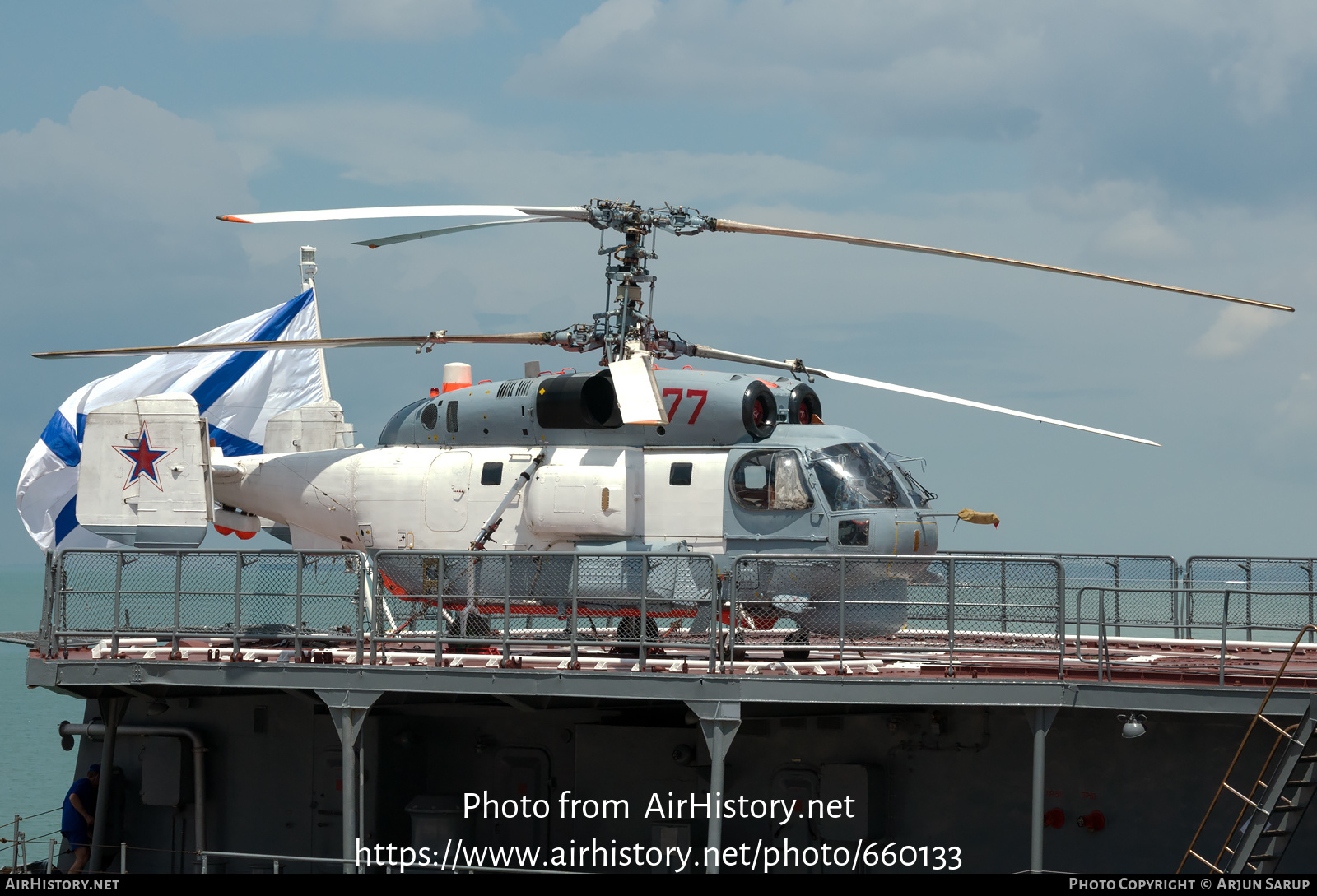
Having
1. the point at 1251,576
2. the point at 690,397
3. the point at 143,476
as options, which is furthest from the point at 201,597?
the point at 1251,576

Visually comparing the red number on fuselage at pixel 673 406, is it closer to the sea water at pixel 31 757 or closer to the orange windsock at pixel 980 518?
the orange windsock at pixel 980 518

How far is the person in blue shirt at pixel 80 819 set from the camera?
14883mm

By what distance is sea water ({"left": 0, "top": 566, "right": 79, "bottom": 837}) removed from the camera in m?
38.6

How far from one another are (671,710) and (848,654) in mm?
2028

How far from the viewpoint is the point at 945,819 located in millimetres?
13094

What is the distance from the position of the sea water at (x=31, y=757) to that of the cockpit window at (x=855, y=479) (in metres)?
9.76

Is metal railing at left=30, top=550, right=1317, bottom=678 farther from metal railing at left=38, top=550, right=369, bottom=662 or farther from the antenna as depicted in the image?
the antenna

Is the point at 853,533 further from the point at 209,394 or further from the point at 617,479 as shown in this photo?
the point at 209,394

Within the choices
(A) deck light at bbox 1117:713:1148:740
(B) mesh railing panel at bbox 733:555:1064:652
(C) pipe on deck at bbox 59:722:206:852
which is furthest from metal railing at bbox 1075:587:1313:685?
(C) pipe on deck at bbox 59:722:206:852

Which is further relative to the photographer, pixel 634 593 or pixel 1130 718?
pixel 634 593
